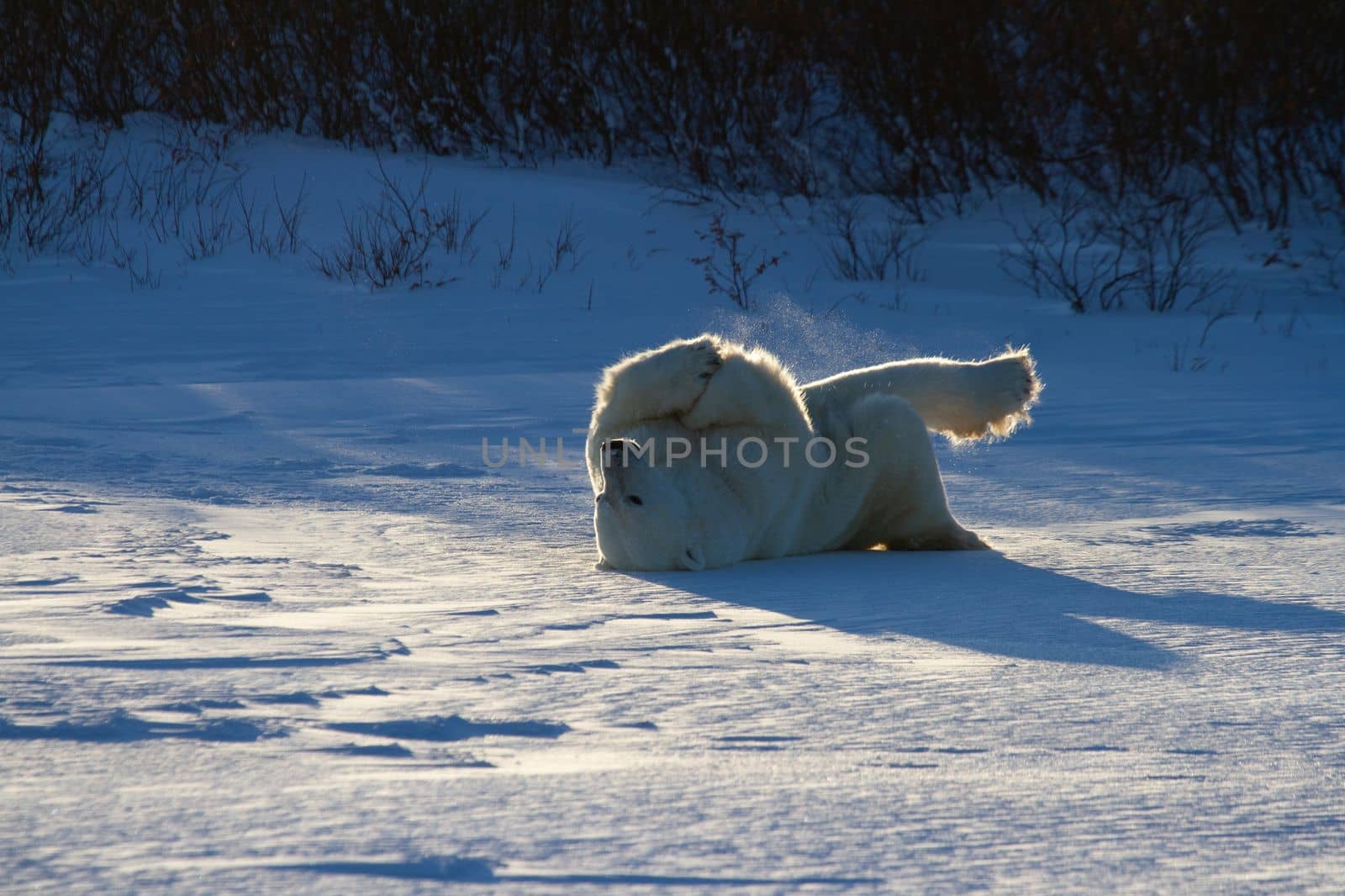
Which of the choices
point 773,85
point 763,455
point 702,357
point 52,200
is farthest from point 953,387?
point 773,85

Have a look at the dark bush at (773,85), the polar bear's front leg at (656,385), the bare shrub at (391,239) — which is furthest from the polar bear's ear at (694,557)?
the dark bush at (773,85)

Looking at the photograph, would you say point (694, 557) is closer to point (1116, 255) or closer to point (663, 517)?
point (663, 517)

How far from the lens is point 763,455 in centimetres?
337

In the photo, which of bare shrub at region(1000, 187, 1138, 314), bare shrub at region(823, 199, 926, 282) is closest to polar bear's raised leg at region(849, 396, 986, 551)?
bare shrub at region(1000, 187, 1138, 314)

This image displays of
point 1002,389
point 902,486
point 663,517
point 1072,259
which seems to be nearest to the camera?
point 663,517

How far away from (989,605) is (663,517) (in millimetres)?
787

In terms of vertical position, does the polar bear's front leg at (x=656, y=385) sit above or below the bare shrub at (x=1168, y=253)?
below

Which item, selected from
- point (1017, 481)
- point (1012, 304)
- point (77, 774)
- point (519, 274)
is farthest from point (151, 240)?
point (77, 774)

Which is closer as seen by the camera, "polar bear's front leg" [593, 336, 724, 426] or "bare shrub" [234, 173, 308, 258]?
"polar bear's front leg" [593, 336, 724, 426]

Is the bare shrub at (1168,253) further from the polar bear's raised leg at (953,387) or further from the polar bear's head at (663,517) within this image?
the polar bear's head at (663,517)

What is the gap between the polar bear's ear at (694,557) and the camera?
3.32 meters

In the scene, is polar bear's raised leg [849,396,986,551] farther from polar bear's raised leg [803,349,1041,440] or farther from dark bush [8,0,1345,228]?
dark bush [8,0,1345,228]

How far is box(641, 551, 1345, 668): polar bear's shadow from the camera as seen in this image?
2508mm

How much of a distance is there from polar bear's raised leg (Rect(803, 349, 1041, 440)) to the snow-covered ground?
1.27ft
